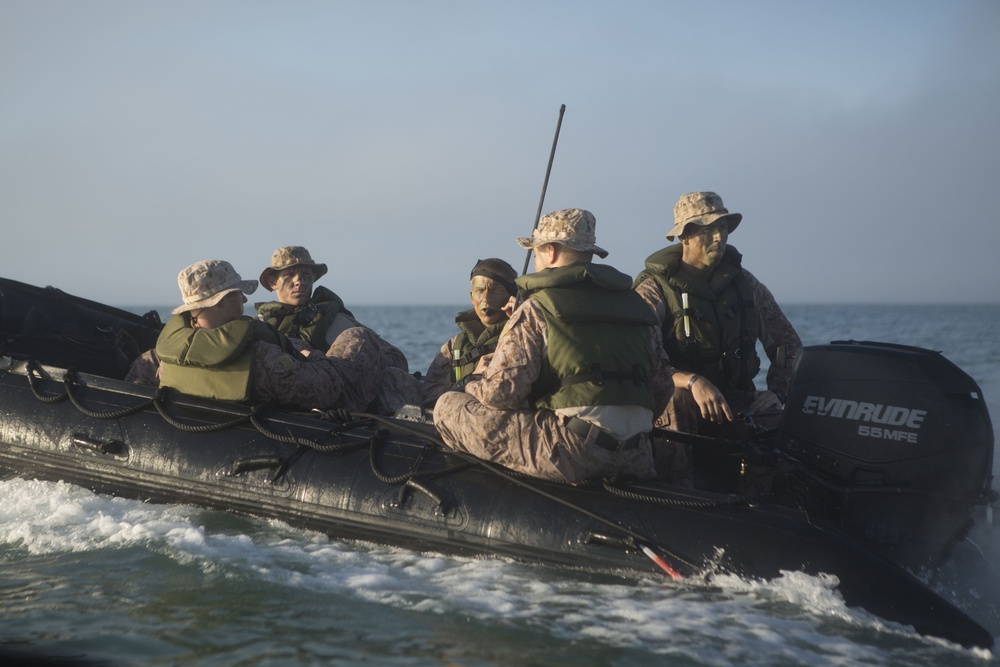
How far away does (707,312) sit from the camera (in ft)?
15.0

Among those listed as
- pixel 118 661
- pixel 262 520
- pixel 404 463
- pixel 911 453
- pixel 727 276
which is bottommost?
pixel 118 661

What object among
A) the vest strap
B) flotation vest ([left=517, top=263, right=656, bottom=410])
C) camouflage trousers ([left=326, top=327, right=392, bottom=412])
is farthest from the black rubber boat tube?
camouflage trousers ([left=326, top=327, right=392, bottom=412])

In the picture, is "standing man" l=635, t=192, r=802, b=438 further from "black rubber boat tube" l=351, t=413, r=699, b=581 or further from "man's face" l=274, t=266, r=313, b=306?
"man's face" l=274, t=266, r=313, b=306

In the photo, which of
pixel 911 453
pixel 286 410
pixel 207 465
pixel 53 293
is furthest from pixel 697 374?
pixel 53 293

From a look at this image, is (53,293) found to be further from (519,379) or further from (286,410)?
(519,379)

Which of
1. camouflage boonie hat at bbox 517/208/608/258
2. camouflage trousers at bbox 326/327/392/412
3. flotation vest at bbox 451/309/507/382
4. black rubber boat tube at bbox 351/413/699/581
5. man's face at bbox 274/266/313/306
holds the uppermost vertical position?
camouflage boonie hat at bbox 517/208/608/258

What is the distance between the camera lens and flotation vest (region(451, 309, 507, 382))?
4930 millimetres

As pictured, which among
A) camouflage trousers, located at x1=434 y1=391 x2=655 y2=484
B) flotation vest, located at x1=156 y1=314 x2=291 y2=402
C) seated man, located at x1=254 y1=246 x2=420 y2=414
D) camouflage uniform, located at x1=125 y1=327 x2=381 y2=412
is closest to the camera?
camouflage trousers, located at x1=434 y1=391 x2=655 y2=484

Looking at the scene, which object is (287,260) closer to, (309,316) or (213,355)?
(309,316)

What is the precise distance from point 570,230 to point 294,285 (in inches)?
81.9

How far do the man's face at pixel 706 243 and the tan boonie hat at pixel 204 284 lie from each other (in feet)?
6.60

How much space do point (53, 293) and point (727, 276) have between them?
11.5 ft

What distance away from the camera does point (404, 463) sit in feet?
13.6

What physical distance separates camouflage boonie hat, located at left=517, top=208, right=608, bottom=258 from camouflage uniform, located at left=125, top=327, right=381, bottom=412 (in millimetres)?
1294
